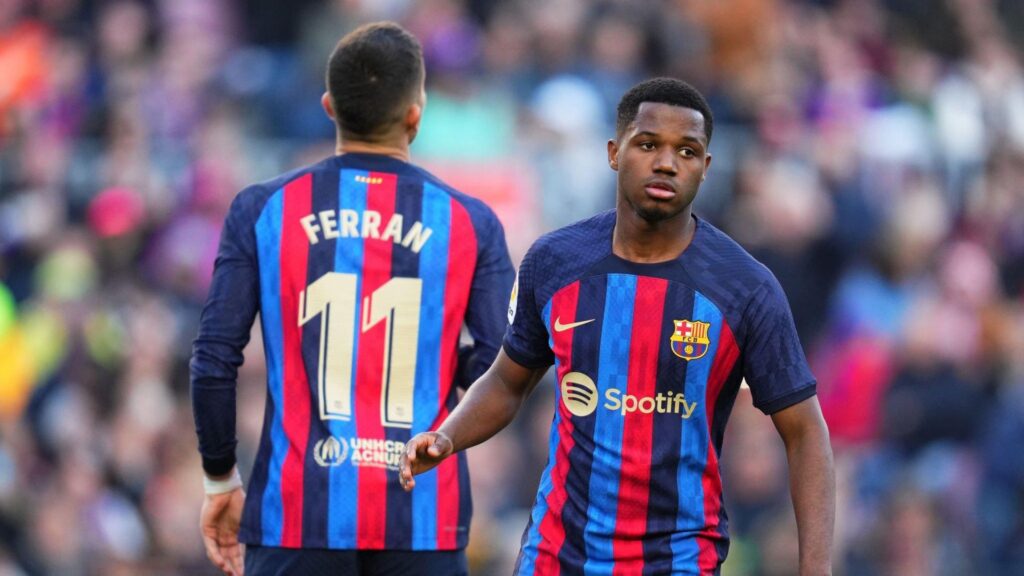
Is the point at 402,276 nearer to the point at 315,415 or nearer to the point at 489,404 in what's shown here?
the point at 315,415

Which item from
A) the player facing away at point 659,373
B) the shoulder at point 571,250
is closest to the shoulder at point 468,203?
the shoulder at point 571,250

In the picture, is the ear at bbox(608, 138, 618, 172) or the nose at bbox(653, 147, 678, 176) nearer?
the nose at bbox(653, 147, 678, 176)

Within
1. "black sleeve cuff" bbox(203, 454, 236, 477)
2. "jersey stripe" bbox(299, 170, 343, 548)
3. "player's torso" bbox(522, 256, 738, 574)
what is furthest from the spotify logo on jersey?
"black sleeve cuff" bbox(203, 454, 236, 477)

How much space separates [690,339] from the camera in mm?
4270

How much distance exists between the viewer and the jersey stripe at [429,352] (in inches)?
197

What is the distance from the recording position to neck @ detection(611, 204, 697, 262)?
170 inches

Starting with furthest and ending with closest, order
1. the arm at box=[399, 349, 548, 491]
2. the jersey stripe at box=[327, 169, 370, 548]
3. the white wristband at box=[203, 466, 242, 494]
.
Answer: the white wristband at box=[203, 466, 242, 494]
the jersey stripe at box=[327, 169, 370, 548]
the arm at box=[399, 349, 548, 491]

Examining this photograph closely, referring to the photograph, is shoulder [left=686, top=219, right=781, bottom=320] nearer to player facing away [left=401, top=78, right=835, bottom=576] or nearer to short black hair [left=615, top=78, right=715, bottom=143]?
player facing away [left=401, top=78, right=835, bottom=576]

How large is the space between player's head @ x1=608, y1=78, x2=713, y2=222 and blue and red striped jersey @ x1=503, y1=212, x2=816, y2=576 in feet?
0.59

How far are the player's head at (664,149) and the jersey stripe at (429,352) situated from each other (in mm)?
962

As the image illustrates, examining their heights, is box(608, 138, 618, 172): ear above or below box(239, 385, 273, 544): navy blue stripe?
above

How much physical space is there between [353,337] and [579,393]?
95cm

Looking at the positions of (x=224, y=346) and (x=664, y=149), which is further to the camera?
(x=224, y=346)

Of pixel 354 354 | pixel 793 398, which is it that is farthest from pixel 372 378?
pixel 793 398
